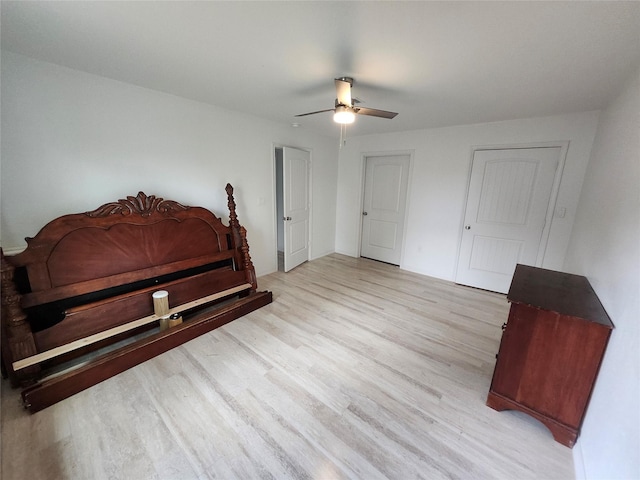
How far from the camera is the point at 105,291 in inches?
80.4

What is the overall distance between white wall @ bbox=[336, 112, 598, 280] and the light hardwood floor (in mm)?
1526

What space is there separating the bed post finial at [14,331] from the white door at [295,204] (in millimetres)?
2672

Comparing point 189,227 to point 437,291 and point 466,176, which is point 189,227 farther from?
point 466,176

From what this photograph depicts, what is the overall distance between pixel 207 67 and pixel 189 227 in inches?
56.1

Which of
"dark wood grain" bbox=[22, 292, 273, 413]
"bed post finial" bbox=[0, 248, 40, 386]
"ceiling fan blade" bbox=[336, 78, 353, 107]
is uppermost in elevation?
"ceiling fan blade" bbox=[336, 78, 353, 107]

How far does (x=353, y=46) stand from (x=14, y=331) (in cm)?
279

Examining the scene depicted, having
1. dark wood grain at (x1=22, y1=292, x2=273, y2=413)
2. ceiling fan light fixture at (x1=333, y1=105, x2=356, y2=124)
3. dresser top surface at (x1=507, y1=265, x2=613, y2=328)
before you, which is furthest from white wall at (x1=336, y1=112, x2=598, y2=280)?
dark wood grain at (x1=22, y1=292, x2=273, y2=413)

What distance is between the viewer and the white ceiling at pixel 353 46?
3.92 ft

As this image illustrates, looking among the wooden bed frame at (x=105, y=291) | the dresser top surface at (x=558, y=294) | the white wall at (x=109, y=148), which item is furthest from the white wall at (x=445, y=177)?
the wooden bed frame at (x=105, y=291)

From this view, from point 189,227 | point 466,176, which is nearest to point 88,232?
point 189,227

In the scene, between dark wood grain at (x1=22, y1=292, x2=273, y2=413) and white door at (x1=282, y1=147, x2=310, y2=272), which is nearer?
dark wood grain at (x1=22, y1=292, x2=273, y2=413)

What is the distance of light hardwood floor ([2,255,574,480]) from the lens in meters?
1.29

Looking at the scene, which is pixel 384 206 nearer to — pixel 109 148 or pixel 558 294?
pixel 558 294

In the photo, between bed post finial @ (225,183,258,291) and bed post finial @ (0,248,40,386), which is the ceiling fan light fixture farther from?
bed post finial @ (0,248,40,386)
